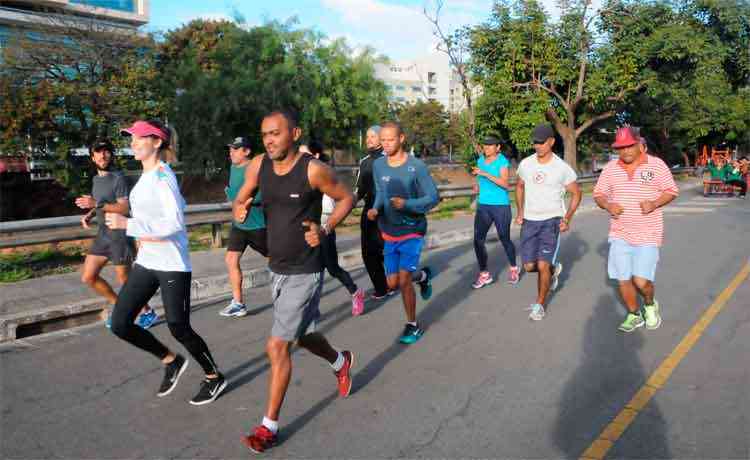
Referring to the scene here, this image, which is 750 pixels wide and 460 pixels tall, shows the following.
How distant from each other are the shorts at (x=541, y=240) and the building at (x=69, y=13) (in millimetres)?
22318

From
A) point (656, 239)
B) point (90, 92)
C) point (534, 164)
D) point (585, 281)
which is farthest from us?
point (90, 92)

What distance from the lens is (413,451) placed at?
3691mm

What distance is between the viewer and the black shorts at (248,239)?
21.8 feet

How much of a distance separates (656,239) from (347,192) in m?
3.24

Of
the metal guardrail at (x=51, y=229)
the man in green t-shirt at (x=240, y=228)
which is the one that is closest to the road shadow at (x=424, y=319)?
the man in green t-shirt at (x=240, y=228)

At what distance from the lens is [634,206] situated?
582 centimetres

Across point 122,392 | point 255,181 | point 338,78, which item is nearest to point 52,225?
point 122,392

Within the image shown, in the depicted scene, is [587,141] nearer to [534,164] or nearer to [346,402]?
[534,164]

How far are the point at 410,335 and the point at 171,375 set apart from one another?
214 cm

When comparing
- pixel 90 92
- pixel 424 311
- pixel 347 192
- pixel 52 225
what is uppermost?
pixel 90 92

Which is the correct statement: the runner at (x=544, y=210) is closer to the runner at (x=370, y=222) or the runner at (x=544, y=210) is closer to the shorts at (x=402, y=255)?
the shorts at (x=402, y=255)

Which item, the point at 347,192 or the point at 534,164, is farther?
the point at 534,164

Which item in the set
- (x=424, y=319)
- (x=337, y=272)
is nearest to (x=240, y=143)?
(x=337, y=272)

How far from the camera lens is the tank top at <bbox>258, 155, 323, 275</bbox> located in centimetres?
380
